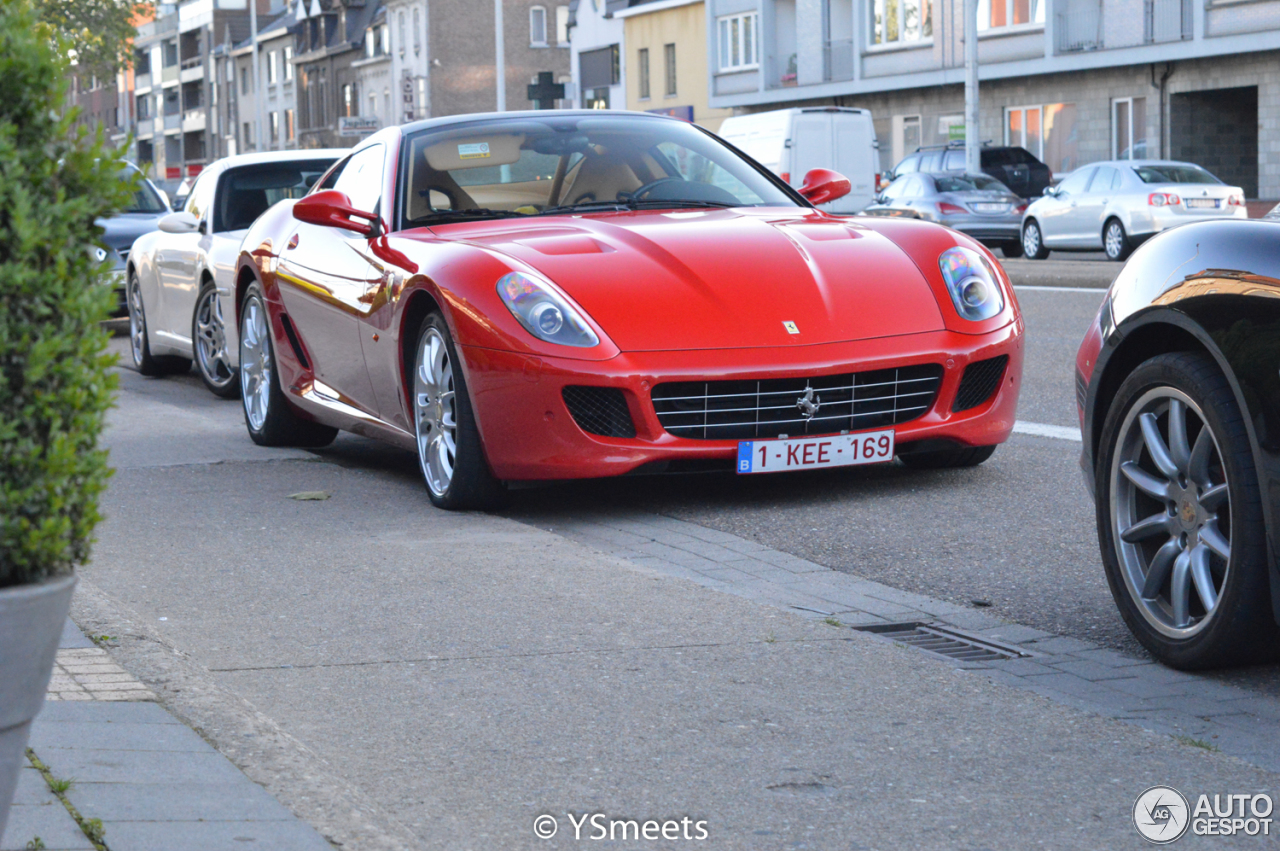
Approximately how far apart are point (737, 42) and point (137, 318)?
44.1 m

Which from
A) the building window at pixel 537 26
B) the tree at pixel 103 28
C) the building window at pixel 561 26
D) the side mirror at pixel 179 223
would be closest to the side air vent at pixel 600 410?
the side mirror at pixel 179 223

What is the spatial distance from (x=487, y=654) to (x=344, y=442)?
4958 millimetres

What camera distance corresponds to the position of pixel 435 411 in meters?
6.85

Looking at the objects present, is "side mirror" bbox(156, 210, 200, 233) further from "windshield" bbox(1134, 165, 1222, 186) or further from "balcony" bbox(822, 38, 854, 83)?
"balcony" bbox(822, 38, 854, 83)

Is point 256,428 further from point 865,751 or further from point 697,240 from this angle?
point 865,751

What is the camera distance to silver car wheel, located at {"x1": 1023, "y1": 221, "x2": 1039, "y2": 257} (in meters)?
29.5

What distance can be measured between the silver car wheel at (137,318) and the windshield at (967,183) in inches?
793

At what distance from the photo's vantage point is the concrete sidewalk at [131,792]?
116 inches

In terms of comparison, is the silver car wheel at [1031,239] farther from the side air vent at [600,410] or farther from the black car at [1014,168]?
the side air vent at [600,410]

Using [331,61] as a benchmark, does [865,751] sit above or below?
below

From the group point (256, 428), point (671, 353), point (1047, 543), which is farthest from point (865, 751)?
point (256, 428)

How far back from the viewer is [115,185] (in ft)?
8.13

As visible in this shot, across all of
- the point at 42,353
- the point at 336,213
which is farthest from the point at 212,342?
the point at 42,353

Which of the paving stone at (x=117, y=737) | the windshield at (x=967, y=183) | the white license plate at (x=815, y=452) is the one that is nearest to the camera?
the paving stone at (x=117, y=737)
